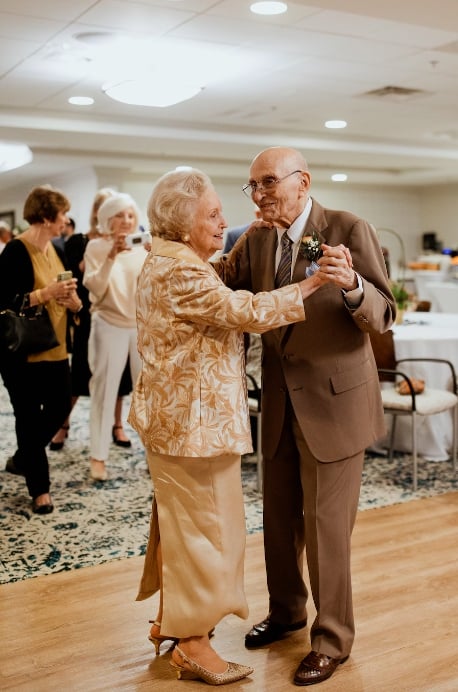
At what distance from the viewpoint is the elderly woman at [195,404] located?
94.7 inches

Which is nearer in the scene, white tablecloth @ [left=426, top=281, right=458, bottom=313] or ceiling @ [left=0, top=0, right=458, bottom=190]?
ceiling @ [left=0, top=0, right=458, bottom=190]

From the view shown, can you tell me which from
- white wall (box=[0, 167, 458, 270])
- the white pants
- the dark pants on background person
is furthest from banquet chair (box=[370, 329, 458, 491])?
white wall (box=[0, 167, 458, 270])

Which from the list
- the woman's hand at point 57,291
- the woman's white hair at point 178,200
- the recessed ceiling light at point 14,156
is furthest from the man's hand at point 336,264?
the recessed ceiling light at point 14,156

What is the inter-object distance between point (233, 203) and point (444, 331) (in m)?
10.5

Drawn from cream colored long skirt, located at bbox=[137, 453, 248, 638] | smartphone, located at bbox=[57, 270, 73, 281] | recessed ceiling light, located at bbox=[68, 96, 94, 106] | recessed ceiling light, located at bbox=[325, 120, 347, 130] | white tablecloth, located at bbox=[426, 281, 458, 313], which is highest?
recessed ceiling light, located at bbox=[68, 96, 94, 106]

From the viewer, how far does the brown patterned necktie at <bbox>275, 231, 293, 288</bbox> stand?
2631 millimetres

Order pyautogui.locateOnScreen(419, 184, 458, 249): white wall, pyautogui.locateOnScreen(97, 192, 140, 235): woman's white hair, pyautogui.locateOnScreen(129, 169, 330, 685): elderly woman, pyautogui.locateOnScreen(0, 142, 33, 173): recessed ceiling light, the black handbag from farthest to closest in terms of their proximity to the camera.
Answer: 1. pyautogui.locateOnScreen(419, 184, 458, 249): white wall
2. pyautogui.locateOnScreen(0, 142, 33, 173): recessed ceiling light
3. pyautogui.locateOnScreen(97, 192, 140, 235): woman's white hair
4. the black handbag
5. pyautogui.locateOnScreen(129, 169, 330, 685): elderly woman

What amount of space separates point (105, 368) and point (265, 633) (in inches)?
93.1

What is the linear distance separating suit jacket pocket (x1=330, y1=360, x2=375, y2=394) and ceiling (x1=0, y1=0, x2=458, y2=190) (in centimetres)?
285

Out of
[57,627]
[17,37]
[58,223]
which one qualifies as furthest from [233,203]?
[57,627]

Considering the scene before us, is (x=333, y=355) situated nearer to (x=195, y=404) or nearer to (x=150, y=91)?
(x=195, y=404)

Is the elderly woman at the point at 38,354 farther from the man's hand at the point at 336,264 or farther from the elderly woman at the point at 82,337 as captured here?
the man's hand at the point at 336,264

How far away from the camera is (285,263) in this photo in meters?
2.64

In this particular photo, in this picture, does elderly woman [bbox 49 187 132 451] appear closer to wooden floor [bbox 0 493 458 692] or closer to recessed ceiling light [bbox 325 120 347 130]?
wooden floor [bbox 0 493 458 692]
